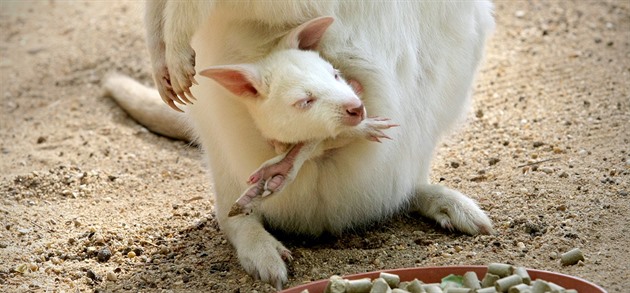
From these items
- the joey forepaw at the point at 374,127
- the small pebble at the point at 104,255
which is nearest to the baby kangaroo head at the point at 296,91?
the joey forepaw at the point at 374,127

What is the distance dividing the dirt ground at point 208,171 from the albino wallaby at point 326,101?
0.15m

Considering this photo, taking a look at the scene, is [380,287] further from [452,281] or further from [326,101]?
[326,101]

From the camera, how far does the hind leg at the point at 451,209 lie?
439 centimetres

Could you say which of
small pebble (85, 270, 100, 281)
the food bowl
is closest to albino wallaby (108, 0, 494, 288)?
the food bowl

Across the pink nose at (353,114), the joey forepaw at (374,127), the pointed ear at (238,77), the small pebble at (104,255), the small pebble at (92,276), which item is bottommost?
the small pebble at (92,276)

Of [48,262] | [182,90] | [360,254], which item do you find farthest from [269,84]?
[48,262]

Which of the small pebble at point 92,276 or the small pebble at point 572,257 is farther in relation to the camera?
the small pebble at point 92,276

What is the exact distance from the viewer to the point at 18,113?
265 inches

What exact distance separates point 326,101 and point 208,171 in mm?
1433

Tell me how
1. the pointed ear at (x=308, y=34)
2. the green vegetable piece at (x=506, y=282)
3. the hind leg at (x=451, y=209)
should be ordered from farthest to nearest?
the hind leg at (x=451, y=209), the pointed ear at (x=308, y=34), the green vegetable piece at (x=506, y=282)

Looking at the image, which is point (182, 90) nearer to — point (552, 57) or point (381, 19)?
point (381, 19)

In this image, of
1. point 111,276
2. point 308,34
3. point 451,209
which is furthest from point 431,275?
point 111,276

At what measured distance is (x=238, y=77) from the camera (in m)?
3.71

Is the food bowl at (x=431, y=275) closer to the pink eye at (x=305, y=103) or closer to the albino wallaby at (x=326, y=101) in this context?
the albino wallaby at (x=326, y=101)
